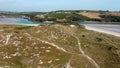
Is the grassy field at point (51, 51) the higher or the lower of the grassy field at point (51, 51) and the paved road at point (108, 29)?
the higher

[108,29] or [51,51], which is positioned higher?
[51,51]

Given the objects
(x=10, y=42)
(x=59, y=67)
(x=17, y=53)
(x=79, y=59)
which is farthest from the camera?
(x=10, y=42)

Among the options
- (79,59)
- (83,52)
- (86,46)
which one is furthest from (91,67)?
(86,46)

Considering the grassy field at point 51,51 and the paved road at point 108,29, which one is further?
the paved road at point 108,29

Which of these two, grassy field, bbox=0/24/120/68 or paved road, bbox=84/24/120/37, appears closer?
grassy field, bbox=0/24/120/68

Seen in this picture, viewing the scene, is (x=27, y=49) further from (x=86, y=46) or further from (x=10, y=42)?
(x=86, y=46)

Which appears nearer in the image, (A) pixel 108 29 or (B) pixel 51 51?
(B) pixel 51 51

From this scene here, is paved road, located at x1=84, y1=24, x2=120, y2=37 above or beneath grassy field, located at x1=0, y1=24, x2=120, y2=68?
beneath

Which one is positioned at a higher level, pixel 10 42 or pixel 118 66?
pixel 10 42
